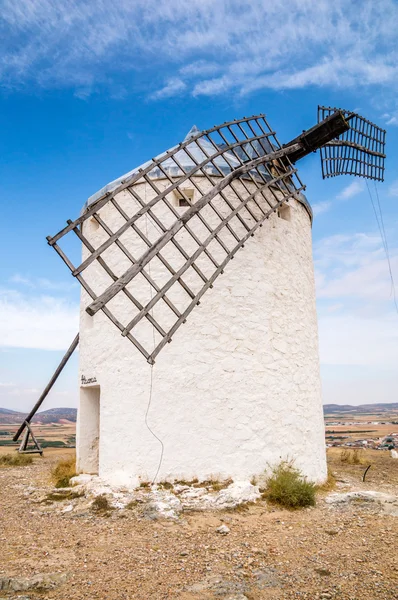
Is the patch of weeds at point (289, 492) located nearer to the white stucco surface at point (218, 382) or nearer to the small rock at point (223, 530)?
the white stucco surface at point (218, 382)

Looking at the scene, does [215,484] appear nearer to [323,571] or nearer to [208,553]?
[208,553]

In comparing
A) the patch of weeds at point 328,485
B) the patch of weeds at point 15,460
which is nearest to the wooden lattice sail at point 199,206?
the patch of weeds at point 328,485

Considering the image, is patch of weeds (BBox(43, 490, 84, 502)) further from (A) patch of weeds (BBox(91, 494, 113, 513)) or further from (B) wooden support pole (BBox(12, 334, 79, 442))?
(B) wooden support pole (BBox(12, 334, 79, 442))

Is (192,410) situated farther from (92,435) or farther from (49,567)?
(49,567)

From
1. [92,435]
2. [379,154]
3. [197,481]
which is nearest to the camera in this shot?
[197,481]

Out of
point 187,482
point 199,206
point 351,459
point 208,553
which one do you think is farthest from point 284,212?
point 351,459

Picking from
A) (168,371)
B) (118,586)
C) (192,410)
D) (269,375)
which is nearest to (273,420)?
(269,375)

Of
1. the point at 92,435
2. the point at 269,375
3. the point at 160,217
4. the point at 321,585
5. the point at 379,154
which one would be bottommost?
the point at 321,585

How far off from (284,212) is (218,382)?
3.51m

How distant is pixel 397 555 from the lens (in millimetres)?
4598

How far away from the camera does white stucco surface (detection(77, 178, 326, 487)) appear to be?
22.9ft

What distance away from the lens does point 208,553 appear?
4730mm

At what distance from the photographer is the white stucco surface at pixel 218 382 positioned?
275 inches

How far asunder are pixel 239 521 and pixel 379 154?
8.20m
